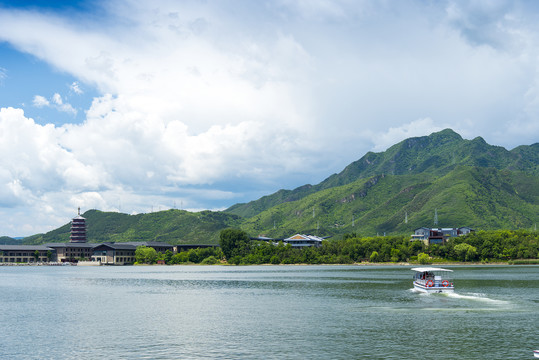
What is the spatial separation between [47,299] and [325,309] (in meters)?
56.6

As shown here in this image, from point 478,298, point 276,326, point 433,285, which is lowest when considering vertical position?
point 478,298

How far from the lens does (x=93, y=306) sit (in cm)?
9112

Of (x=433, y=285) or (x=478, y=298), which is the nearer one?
(x=478, y=298)

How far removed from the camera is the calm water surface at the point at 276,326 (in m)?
51.3

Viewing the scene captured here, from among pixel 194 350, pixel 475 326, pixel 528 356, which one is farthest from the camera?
pixel 475 326

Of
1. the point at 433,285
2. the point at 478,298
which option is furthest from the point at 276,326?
the point at 433,285

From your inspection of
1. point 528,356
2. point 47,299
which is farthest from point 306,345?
point 47,299

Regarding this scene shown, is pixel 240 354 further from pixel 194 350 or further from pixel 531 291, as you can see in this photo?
pixel 531 291

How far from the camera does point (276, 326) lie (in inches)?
2618

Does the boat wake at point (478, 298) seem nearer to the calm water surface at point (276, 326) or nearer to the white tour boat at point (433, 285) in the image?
the calm water surface at point (276, 326)

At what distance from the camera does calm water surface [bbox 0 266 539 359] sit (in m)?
51.3

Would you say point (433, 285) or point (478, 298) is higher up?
point (433, 285)

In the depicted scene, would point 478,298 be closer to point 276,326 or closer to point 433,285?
point 433,285

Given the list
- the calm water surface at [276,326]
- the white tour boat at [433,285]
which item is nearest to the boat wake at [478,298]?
the calm water surface at [276,326]
